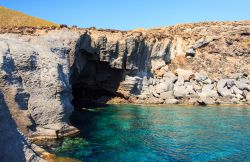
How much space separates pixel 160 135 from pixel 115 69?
1184 inches

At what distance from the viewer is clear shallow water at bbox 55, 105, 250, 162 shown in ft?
88.4

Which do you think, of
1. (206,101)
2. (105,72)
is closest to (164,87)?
(206,101)

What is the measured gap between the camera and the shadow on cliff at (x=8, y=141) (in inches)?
589

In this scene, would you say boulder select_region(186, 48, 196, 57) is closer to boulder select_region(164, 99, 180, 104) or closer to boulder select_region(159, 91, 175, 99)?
boulder select_region(159, 91, 175, 99)

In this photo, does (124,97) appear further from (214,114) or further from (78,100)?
(214,114)

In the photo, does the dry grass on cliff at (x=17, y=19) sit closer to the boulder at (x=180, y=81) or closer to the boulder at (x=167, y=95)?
the boulder at (x=180, y=81)

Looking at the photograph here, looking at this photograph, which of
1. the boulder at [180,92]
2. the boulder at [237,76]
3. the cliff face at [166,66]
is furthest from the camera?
the boulder at [237,76]

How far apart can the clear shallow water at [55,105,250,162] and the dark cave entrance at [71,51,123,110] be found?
30.1ft

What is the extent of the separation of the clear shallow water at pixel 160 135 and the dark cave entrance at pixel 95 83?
9.19 metres

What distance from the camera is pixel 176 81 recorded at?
70.6 meters

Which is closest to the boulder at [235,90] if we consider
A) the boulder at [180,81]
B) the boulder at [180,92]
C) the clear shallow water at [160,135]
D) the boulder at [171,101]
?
the boulder at [180,92]

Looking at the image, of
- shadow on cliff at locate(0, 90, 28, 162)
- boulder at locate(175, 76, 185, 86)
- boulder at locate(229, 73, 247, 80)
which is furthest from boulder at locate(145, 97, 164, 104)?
shadow on cliff at locate(0, 90, 28, 162)

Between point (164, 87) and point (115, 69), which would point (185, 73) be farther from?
point (115, 69)

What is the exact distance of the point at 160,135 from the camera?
1387 inches
